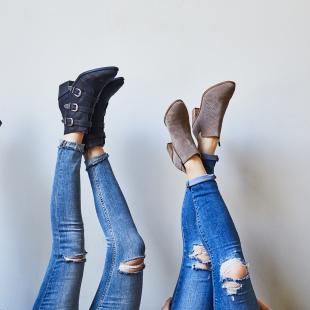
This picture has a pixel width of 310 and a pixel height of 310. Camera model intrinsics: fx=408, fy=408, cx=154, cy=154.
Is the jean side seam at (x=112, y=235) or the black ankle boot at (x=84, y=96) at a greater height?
the black ankle boot at (x=84, y=96)

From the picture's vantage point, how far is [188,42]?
1283 mm

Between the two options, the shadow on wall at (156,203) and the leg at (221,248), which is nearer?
the leg at (221,248)

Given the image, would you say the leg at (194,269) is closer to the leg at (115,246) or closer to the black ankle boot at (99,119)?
the leg at (115,246)

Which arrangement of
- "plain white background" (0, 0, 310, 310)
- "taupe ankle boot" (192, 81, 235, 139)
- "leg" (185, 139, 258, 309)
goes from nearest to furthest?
1. "leg" (185, 139, 258, 309)
2. "taupe ankle boot" (192, 81, 235, 139)
3. "plain white background" (0, 0, 310, 310)

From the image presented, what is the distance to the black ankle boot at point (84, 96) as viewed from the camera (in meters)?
1.02

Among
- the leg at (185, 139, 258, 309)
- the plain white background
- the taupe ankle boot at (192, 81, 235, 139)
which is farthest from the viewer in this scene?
the plain white background

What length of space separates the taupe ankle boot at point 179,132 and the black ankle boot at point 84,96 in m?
0.18

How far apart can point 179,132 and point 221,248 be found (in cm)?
31

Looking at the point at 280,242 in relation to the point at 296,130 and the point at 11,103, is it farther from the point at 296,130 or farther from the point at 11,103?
the point at 11,103

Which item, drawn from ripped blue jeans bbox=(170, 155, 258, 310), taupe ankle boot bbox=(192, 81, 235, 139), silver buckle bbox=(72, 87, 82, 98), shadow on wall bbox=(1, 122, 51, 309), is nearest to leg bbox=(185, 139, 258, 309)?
ripped blue jeans bbox=(170, 155, 258, 310)

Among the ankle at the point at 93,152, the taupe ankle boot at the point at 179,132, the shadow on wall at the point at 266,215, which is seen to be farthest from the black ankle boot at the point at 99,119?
the shadow on wall at the point at 266,215

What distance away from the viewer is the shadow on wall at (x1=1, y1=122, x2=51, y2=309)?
1319 mm

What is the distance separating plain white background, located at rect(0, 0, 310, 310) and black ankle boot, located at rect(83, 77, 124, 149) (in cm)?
22

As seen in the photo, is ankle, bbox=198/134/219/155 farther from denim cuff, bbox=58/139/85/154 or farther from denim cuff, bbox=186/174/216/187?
denim cuff, bbox=58/139/85/154
